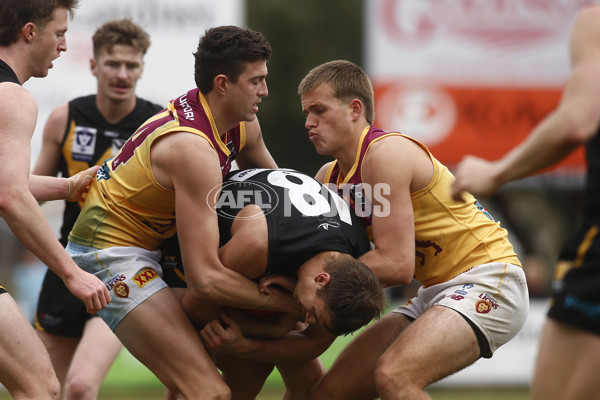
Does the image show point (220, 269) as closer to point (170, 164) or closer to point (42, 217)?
point (170, 164)

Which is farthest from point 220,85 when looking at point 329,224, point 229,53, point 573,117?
point 573,117

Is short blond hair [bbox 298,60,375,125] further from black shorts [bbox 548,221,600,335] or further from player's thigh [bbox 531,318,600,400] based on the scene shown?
player's thigh [bbox 531,318,600,400]

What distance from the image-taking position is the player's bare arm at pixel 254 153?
5.25m

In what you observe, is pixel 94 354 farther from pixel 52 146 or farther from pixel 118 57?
pixel 118 57

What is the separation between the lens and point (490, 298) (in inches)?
182

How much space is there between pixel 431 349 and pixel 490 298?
1.68 feet

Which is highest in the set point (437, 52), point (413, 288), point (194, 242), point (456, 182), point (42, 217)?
point (456, 182)

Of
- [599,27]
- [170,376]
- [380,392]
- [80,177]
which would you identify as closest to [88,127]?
[80,177]

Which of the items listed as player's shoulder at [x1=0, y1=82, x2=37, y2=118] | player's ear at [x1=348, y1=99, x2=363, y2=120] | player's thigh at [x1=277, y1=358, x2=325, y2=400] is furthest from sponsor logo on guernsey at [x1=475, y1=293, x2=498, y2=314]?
player's shoulder at [x1=0, y1=82, x2=37, y2=118]

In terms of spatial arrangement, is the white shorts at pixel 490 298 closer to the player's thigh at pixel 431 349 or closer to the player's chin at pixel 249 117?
the player's thigh at pixel 431 349

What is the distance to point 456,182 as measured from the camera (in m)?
3.41

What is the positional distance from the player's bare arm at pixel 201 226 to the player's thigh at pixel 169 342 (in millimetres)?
245

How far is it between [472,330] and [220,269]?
1.41 meters

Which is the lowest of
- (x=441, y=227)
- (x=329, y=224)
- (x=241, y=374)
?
(x=241, y=374)
